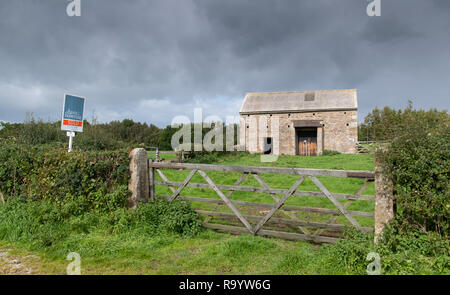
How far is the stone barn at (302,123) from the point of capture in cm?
2672

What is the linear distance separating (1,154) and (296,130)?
83.3ft

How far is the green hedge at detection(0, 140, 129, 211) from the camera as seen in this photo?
5832mm

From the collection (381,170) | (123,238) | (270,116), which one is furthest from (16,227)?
(270,116)

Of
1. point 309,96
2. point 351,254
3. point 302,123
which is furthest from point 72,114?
point 309,96

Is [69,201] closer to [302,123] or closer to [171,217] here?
[171,217]

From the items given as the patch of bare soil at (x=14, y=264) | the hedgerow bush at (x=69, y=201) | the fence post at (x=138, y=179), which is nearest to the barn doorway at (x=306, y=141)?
the fence post at (x=138, y=179)

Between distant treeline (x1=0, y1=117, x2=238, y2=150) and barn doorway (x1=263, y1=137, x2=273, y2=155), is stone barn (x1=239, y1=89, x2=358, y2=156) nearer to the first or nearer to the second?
barn doorway (x1=263, y1=137, x2=273, y2=155)

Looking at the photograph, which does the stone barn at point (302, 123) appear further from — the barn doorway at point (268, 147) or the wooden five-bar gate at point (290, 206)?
the wooden five-bar gate at point (290, 206)

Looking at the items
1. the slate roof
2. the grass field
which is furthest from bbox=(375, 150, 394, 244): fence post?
the slate roof

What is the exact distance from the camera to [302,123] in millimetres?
27359

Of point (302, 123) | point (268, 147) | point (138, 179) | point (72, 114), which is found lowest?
point (138, 179)

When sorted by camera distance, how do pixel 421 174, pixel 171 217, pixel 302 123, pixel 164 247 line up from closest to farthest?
pixel 421 174
pixel 164 247
pixel 171 217
pixel 302 123

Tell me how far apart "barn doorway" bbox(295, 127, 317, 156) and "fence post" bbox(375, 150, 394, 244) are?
2446cm

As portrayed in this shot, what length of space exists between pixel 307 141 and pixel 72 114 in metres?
24.4
